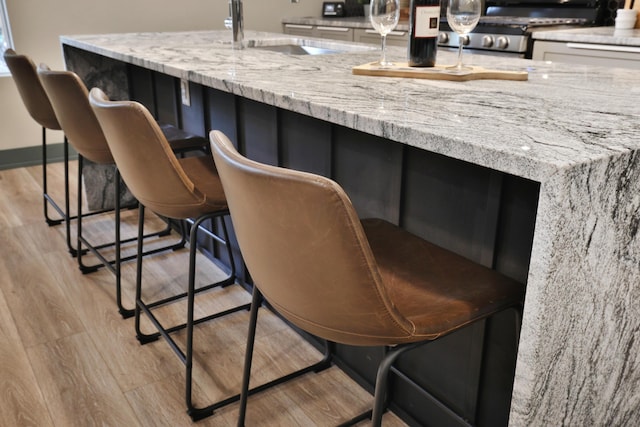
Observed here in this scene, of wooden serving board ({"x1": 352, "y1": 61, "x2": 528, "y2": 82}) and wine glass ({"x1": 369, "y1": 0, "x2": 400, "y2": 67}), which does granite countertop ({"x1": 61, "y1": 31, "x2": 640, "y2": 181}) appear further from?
wine glass ({"x1": 369, "y1": 0, "x2": 400, "y2": 67})

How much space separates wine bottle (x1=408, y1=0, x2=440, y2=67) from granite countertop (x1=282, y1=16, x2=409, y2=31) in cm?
259

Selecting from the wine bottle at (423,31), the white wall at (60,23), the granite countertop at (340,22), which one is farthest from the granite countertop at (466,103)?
the white wall at (60,23)

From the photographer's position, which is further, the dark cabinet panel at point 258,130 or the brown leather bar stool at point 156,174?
the dark cabinet panel at point 258,130

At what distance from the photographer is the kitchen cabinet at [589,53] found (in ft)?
9.89

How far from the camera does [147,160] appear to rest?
157 cm

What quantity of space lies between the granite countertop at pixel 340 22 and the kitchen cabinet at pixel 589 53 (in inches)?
45.1

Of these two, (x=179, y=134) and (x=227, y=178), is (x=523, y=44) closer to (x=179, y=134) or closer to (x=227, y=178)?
(x=179, y=134)

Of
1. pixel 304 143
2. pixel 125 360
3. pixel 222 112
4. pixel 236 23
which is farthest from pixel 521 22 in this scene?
pixel 125 360

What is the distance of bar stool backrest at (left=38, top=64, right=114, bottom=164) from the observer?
2.14 m

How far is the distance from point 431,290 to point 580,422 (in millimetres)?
367

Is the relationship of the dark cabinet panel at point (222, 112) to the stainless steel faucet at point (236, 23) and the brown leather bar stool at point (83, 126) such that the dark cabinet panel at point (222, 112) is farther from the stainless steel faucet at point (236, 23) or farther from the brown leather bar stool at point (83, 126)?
the stainless steel faucet at point (236, 23)

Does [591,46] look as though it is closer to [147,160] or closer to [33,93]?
[147,160]

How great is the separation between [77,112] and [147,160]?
0.81 m

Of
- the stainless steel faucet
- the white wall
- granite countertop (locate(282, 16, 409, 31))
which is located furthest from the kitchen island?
the white wall
